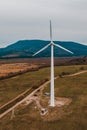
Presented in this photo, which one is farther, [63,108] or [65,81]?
[65,81]

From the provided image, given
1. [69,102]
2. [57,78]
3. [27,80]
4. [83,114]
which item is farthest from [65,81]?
[83,114]

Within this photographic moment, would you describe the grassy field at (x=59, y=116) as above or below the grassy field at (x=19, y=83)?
above

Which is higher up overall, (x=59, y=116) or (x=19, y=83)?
(x=59, y=116)

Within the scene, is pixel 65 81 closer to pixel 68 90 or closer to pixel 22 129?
pixel 68 90

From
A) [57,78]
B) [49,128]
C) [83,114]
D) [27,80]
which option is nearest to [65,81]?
[57,78]

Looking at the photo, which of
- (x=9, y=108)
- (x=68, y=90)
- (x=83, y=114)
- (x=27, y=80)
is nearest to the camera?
(x=83, y=114)

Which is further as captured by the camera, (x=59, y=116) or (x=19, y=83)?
(x=19, y=83)

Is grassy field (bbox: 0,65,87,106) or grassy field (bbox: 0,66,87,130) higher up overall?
grassy field (bbox: 0,66,87,130)

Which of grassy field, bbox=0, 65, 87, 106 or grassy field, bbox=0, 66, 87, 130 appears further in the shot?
grassy field, bbox=0, 65, 87, 106

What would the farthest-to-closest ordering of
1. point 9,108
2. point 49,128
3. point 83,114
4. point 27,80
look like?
point 27,80, point 9,108, point 83,114, point 49,128

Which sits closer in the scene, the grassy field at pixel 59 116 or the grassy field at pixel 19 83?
the grassy field at pixel 59 116

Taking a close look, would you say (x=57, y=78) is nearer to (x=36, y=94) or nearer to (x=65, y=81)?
(x=65, y=81)
